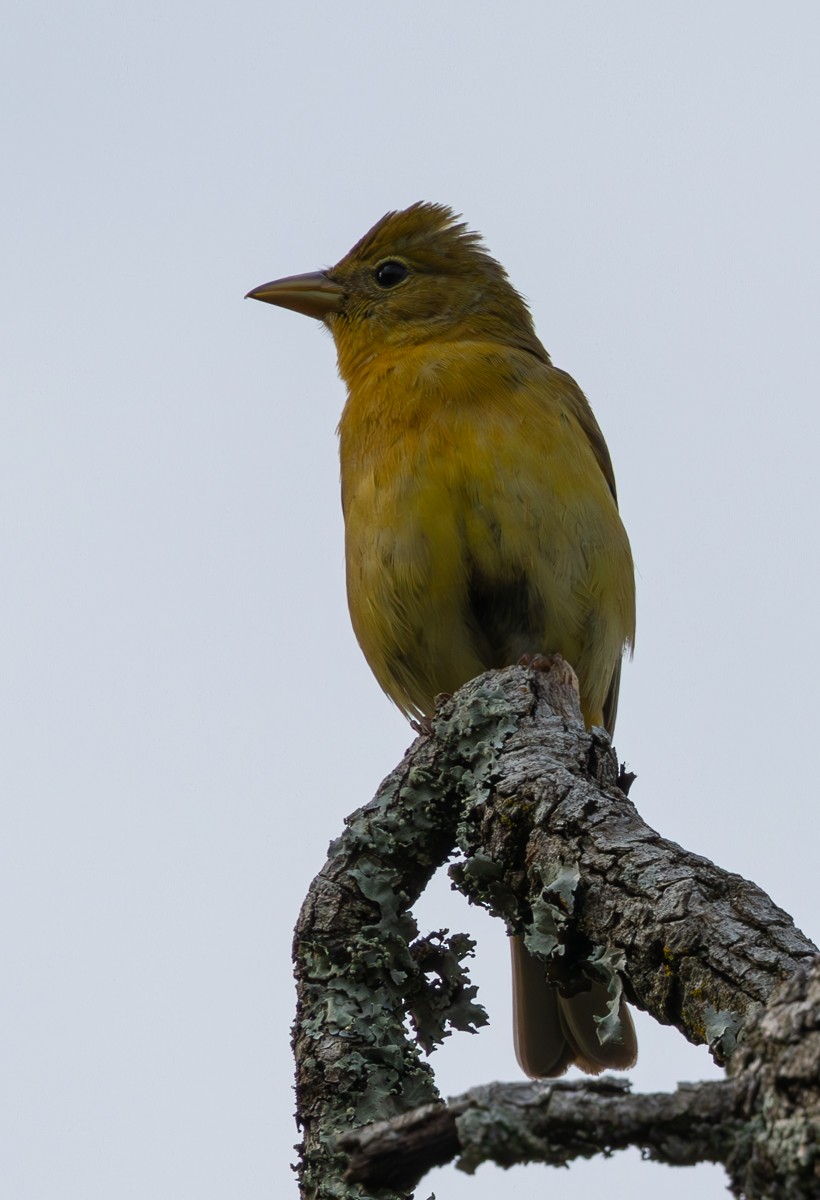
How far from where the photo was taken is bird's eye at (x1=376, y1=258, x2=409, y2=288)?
6410mm

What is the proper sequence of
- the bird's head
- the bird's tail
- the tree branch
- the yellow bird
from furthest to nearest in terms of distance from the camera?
the bird's head, the yellow bird, the bird's tail, the tree branch

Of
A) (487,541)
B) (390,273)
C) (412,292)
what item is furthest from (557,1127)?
(390,273)

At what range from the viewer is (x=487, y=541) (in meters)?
4.89

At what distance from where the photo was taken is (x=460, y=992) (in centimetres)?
332

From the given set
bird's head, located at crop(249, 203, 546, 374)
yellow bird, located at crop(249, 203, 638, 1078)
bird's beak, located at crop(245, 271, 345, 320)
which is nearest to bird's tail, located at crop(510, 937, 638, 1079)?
yellow bird, located at crop(249, 203, 638, 1078)

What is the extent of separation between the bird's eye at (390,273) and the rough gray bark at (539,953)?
9.22ft

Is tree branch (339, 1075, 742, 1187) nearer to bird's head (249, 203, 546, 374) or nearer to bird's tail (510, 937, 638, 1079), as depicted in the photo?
bird's tail (510, 937, 638, 1079)

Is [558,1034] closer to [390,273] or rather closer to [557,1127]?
[557,1127]

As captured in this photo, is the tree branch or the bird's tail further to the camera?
the bird's tail

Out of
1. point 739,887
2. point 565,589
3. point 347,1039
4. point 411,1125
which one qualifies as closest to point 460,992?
point 347,1039

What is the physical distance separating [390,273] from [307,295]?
388mm

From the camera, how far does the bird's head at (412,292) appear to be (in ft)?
20.1

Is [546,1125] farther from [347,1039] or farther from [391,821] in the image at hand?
[391,821]

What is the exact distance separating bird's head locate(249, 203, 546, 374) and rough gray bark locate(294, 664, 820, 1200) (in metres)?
2.38
